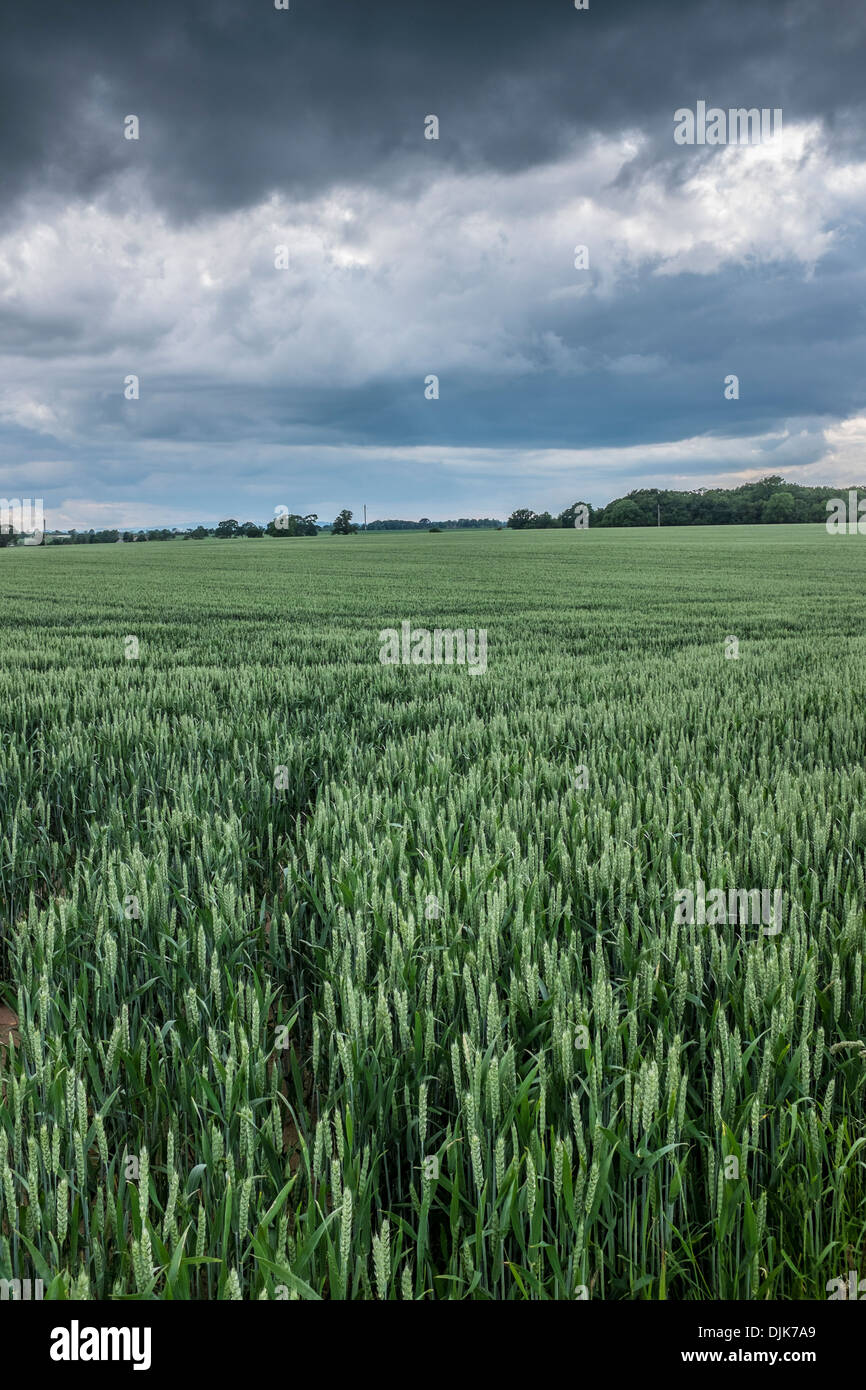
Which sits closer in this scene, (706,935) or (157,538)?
(706,935)

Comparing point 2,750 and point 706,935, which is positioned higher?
point 2,750

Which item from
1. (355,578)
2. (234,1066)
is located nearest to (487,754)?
(234,1066)

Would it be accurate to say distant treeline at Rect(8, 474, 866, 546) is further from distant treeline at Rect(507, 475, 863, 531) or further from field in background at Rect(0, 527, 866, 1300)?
field in background at Rect(0, 527, 866, 1300)

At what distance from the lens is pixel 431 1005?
2455 millimetres

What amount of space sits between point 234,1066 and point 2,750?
475 cm

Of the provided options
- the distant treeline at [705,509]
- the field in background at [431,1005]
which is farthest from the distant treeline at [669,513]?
the field in background at [431,1005]

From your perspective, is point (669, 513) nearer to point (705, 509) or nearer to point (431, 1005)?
point (705, 509)

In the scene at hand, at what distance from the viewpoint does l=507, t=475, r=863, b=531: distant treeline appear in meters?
98.5

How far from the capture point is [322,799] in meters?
4.44

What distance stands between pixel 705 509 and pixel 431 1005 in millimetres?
108360

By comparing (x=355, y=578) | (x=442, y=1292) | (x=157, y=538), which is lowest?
(x=442, y=1292)

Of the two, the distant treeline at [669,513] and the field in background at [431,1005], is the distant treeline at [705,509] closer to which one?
the distant treeline at [669,513]

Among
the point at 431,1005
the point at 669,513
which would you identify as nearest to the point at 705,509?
the point at 669,513
